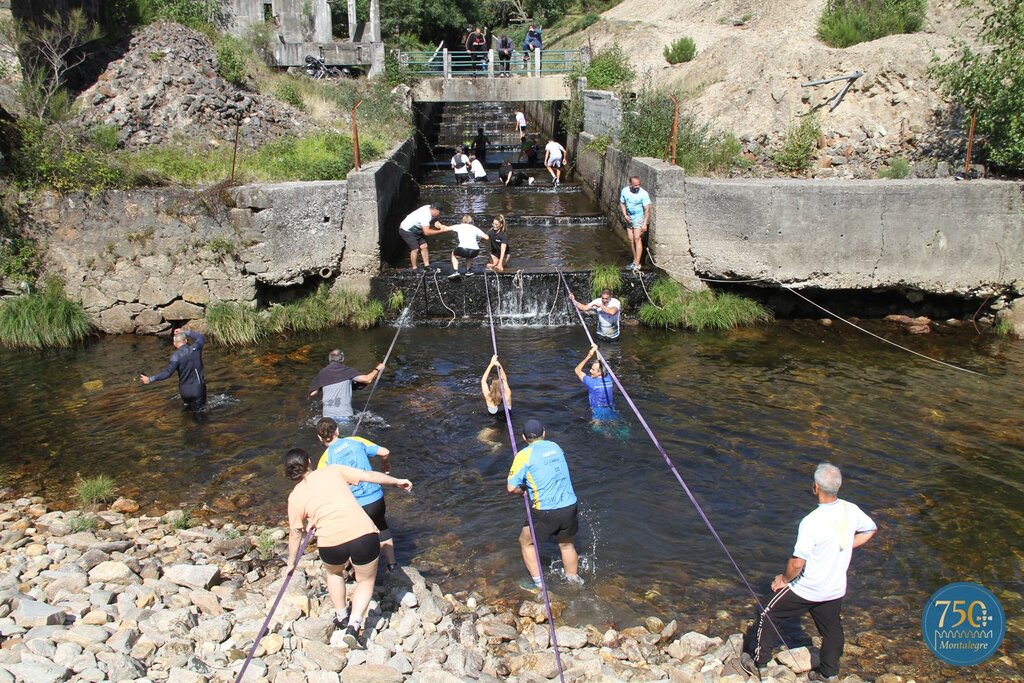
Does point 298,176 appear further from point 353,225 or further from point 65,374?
point 65,374

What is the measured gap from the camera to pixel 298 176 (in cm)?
1591

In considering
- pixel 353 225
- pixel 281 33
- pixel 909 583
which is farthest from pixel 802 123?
pixel 281 33

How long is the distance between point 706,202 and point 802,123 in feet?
15.5

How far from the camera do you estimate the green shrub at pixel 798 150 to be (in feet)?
55.9

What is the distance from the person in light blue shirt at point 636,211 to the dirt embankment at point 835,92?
385cm

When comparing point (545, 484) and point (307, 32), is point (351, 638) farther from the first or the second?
point (307, 32)

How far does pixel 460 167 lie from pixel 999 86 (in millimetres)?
13720

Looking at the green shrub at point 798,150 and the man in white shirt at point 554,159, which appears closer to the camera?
the green shrub at point 798,150

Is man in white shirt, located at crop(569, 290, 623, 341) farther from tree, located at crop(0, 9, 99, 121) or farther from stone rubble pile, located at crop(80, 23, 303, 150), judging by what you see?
tree, located at crop(0, 9, 99, 121)

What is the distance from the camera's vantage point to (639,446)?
10.3 metres

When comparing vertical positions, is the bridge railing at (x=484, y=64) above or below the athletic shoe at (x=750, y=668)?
above

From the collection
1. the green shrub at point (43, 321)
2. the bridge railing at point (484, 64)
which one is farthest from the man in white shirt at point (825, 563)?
the bridge railing at point (484, 64)

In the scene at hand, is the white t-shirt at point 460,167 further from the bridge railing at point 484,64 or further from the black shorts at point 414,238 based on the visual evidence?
the black shorts at point 414,238

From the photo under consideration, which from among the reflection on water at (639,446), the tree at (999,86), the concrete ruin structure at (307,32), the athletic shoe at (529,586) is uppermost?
the concrete ruin structure at (307,32)
